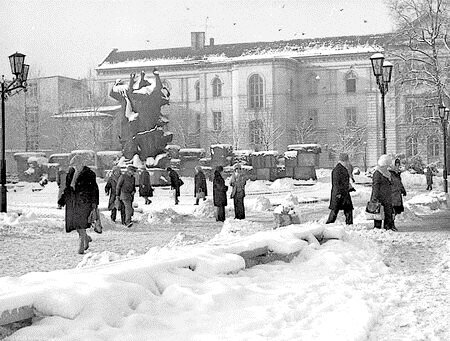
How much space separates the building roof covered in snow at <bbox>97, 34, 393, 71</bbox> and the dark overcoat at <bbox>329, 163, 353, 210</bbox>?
180 feet

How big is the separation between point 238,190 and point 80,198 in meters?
7.01

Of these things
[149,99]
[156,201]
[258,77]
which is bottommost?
[156,201]

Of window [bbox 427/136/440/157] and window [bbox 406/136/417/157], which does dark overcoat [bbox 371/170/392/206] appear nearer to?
window [bbox 427/136/440/157]

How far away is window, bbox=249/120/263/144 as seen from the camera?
6800 cm

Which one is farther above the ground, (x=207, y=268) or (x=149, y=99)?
(x=149, y=99)

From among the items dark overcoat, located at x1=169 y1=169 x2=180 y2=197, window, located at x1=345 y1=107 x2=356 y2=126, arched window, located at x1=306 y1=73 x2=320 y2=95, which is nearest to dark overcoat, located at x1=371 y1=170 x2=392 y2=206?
dark overcoat, located at x1=169 y1=169 x2=180 y2=197

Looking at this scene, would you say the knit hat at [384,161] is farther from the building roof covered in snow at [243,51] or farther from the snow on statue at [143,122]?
the building roof covered in snow at [243,51]

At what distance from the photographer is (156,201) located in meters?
26.8

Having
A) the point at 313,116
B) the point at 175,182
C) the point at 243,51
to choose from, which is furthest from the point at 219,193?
the point at 243,51

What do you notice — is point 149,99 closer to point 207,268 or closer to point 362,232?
point 362,232

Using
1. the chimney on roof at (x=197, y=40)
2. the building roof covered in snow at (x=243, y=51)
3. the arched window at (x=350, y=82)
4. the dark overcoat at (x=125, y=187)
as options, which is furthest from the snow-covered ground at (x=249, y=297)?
the chimney on roof at (x=197, y=40)

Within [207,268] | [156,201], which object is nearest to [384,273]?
[207,268]

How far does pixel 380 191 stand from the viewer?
46.3 feet

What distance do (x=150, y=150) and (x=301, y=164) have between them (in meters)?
9.94
